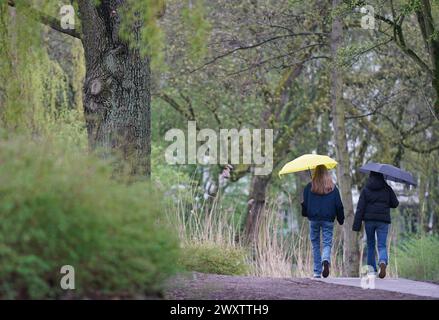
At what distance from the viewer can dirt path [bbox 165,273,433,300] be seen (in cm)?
834

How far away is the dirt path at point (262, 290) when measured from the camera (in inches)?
328

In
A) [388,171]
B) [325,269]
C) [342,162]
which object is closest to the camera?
[388,171]

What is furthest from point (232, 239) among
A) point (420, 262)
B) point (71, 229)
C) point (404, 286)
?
point (71, 229)

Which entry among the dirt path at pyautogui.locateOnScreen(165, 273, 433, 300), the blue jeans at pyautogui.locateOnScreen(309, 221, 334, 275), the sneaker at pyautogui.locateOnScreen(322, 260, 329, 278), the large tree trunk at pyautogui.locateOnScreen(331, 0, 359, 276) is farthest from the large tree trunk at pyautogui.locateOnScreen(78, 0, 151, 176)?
the large tree trunk at pyautogui.locateOnScreen(331, 0, 359, 276)

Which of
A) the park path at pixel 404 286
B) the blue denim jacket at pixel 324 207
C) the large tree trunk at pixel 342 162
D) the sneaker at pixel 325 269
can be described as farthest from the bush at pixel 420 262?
the park path at pixel 404 286

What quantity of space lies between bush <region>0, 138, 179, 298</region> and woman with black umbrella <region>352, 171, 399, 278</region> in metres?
5.40

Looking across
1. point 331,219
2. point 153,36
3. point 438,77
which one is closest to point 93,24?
point 153,36

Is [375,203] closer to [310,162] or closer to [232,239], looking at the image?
[310,162]

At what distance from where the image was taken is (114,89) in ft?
36.9

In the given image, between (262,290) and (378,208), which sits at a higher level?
(378,208)

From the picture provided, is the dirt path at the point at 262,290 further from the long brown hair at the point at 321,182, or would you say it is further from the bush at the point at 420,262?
the bush at the point at 420,262

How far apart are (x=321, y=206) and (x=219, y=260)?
248 cm

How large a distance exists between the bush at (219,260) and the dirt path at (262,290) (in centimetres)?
317

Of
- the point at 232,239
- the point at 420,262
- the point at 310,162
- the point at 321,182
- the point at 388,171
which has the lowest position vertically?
the point at 420,262
